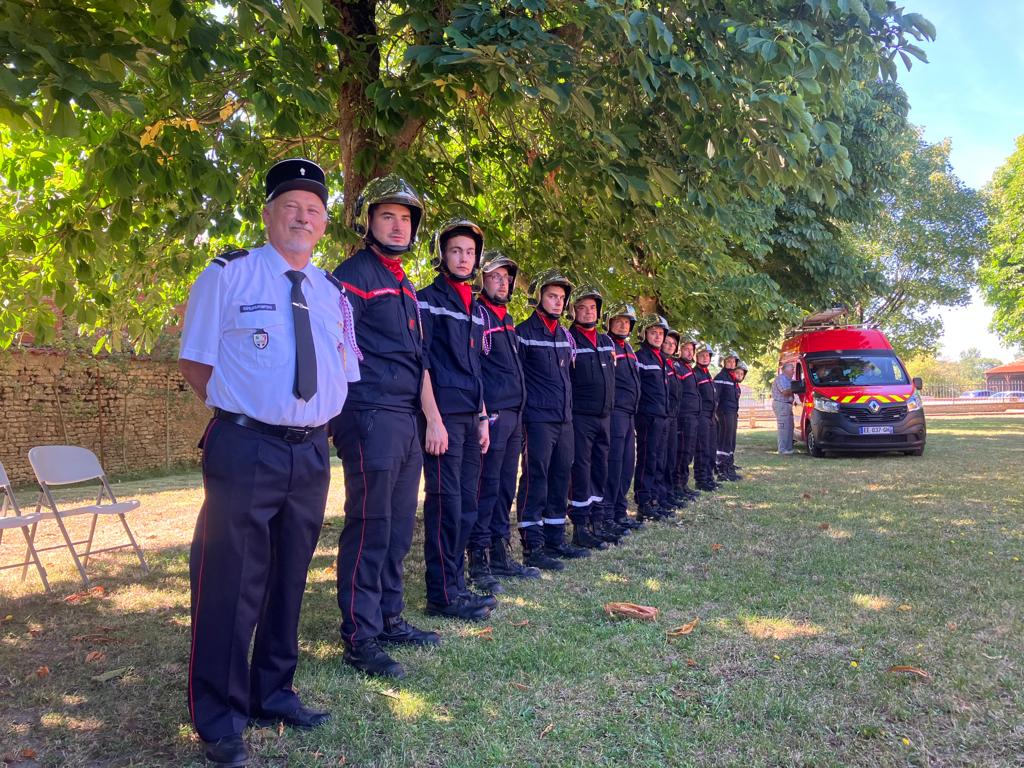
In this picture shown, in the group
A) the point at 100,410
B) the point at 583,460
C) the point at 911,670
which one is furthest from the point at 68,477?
the point at 100,410

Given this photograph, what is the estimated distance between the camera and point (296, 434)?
9.65ft

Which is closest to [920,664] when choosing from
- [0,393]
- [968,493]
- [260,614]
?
[260,614]

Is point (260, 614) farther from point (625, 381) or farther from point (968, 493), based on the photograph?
point (968, 493)

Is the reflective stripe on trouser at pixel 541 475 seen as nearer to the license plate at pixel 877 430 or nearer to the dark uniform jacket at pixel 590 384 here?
the dark uniform jacket at pixel 590 384

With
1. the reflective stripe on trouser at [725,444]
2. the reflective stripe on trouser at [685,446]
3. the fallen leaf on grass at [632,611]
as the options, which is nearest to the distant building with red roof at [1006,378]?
the reflective stripe on trouser at [725,444]

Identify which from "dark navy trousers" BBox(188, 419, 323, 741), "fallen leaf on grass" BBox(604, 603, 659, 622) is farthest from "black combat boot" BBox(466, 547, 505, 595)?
"dark navy trousers" BBox(188, 419, 323, 741)

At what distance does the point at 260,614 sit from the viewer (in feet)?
10.3

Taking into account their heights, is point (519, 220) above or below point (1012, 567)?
above

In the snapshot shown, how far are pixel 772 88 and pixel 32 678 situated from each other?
5.31 m

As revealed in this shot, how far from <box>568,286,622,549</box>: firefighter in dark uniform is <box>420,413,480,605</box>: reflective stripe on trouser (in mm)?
2283

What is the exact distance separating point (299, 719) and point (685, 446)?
811cm

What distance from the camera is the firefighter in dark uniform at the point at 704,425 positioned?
454 inches

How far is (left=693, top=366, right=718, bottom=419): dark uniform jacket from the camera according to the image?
37.8ft

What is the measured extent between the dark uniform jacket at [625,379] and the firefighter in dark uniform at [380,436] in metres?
3.84
